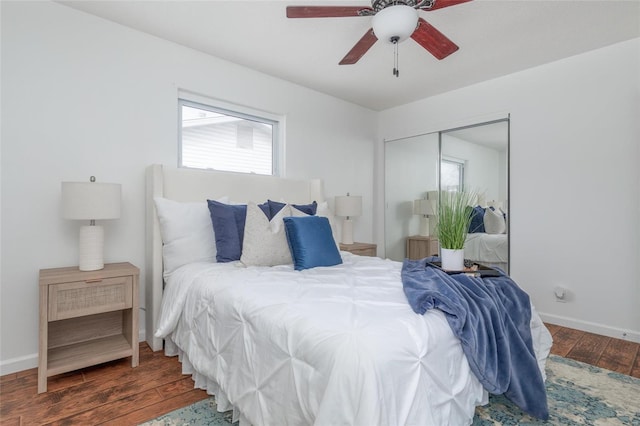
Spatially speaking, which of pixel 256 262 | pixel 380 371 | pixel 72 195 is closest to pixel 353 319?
pixel 380 371

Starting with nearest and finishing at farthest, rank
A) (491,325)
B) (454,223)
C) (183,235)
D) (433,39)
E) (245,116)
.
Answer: (491,325) < (454,223) < (433,39) < (183,235) < (245,116)

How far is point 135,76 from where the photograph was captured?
2680 millimetres

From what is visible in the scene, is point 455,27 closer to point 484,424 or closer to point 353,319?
point 353,319

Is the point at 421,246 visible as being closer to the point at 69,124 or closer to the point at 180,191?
the point at 180,191

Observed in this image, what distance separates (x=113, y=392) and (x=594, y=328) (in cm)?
383

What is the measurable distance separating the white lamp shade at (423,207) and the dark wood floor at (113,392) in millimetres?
2076

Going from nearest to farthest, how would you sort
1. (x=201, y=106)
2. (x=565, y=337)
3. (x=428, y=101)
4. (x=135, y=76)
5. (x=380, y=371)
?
(x=380, y=371), (x=135, y=76), (x=565, y=337), (x=201, y=106), (x=428, y=101)

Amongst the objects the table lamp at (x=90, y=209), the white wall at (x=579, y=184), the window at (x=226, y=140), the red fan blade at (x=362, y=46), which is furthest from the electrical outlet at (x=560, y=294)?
the table lamp at (x=90, y=209)

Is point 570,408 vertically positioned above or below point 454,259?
below

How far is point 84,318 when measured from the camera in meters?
2.40

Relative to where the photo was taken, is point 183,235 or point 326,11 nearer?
point 326,11

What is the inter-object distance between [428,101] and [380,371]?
3934 millimetres

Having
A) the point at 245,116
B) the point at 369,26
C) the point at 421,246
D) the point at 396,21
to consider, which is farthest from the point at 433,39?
the point at 421,246

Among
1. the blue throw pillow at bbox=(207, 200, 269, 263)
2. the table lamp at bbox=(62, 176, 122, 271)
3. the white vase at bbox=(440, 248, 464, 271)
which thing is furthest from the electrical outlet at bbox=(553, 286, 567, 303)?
the table lamp at bbox=(62, 176, 122, 271)
